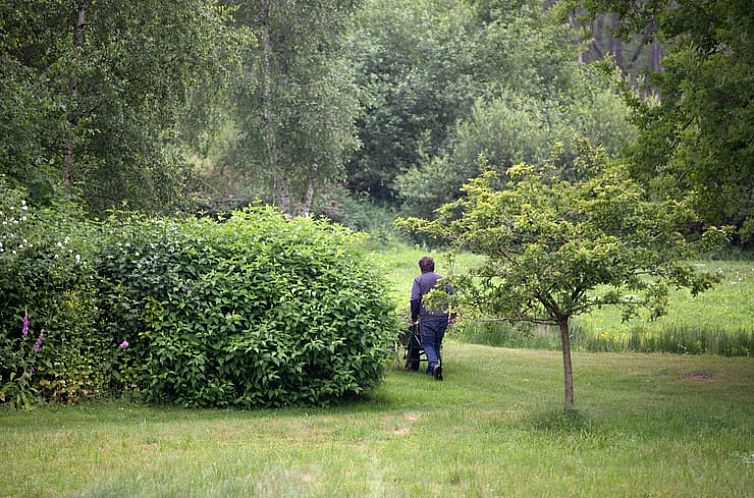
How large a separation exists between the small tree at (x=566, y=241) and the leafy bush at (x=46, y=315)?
4.27m

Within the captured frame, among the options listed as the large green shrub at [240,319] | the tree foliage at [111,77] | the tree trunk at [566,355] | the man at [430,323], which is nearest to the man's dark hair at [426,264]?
the man at [430,323]

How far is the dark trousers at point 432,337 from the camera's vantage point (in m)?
14.0

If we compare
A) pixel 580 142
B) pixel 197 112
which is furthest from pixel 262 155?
pixel 580 142

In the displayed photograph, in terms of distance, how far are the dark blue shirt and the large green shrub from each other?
1.84m

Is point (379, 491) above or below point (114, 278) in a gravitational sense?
below

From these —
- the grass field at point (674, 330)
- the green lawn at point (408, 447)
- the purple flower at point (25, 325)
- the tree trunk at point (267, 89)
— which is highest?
the tree trunk at point (267, 89)

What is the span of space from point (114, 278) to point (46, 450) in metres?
3.95

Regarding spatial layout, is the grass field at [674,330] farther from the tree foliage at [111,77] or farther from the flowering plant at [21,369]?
the tree foliage at [111,77]

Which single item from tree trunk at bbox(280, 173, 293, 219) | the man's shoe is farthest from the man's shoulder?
tree trunk at bbox(280, 173, 293, 219)

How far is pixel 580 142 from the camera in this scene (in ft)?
35.6

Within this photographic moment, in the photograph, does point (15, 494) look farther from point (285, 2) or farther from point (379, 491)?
point (285, 2)

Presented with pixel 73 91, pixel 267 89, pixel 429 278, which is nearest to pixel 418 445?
pixel 429 278

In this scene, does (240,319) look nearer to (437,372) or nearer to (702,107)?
(437,372)

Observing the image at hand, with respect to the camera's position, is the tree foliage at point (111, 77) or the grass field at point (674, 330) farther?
the grass field at point (674, 330)
